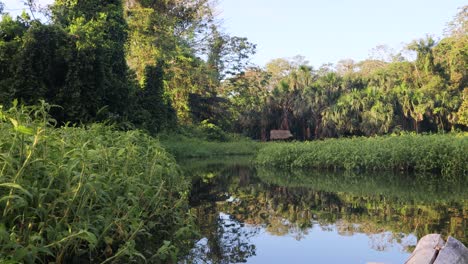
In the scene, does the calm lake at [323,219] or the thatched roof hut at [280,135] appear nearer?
the calm lake at [323,219]

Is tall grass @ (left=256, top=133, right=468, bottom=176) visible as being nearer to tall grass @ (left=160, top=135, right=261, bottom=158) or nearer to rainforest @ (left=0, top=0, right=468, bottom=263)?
rainforest @ (left=0, top=0, right=468, bottom=263)

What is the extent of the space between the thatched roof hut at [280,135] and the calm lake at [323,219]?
23.0m

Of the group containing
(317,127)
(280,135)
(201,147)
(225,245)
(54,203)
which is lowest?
(225,245)

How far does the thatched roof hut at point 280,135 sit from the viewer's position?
34438 millimetres

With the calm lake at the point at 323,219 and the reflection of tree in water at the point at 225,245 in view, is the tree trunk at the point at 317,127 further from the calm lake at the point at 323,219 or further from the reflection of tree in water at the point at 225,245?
the reflection of tree in water at the point at 225,245

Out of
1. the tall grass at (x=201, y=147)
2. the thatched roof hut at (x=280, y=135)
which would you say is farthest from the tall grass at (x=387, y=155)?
the thatched roof hut at (x=280, y=135)

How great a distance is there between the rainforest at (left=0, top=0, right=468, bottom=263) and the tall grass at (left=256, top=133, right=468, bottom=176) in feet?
0.16

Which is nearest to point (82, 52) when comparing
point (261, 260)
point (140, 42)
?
point (261, 260)

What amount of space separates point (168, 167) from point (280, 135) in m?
28.7

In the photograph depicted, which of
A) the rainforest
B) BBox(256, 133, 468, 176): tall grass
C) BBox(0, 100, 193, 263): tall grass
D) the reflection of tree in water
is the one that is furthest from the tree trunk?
BBox(0, 100, 193, 263): tall grass

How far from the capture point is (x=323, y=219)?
663 cm

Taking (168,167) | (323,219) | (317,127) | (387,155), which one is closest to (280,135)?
(317,127)

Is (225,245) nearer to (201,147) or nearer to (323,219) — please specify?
(323,219)

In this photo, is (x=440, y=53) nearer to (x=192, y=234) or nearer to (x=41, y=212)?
(x=192, y=234)
